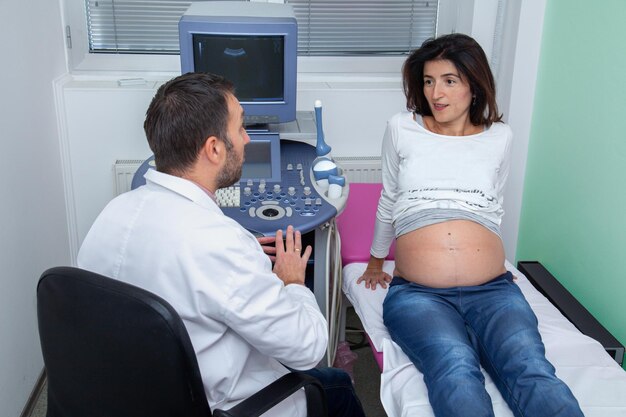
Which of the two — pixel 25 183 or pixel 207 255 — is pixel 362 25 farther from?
pixel 207 255

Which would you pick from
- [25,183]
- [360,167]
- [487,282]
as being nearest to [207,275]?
[487,282]

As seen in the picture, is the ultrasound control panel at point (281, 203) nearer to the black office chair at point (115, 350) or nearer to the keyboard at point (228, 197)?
the keyboard at point (228, 197)

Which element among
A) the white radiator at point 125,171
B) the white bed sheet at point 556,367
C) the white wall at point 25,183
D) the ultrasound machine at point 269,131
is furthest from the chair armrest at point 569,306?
the white wall at point 25,183

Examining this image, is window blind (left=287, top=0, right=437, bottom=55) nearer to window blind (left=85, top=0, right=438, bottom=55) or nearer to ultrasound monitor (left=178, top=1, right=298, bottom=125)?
window blind (left=85, top=0, right=438, bottom=55)

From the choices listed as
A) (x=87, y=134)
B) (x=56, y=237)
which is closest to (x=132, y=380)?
(x=56, y=237)

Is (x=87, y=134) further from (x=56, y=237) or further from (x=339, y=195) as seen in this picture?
(x=339, y=195)

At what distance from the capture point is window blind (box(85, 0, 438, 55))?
2.84m

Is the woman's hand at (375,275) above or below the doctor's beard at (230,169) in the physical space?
below

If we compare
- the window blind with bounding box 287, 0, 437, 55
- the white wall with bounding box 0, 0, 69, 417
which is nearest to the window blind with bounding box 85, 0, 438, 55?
the window blind with bounding box 287, 0, 437, 55

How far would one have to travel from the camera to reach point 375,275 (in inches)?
84.2

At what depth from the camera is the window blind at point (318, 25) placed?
2.84 metres

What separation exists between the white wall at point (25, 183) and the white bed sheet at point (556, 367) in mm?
1056

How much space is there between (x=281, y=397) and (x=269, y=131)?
45.9 inches

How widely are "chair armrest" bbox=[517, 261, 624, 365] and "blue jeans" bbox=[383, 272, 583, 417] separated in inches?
13.6
